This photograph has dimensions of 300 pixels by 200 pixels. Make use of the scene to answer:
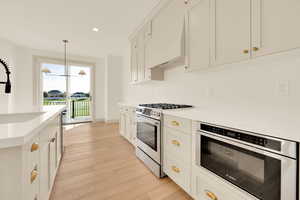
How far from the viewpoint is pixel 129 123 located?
2.91m

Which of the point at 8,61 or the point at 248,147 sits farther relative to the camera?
the point at 8,61

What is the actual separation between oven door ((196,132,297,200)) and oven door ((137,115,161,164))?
2.15ft

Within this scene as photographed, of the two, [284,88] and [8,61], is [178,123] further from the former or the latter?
[8,61]

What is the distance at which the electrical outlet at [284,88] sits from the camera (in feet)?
3.83

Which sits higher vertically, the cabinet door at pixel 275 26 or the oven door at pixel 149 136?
the cabinet door at pixel 275 26

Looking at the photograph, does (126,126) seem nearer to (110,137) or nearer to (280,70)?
(110,137)

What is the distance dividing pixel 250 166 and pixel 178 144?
696 millimetres

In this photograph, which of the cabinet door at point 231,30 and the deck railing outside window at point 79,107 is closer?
the cabinet door at point 231,30

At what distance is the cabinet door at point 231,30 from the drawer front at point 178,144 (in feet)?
2.93

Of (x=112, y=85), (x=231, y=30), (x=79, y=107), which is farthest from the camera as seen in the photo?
(x=79, y=107)

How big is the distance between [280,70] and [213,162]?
1.05m

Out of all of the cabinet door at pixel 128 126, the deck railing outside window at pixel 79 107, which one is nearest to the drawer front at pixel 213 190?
the cabinet door at pixel 128 126

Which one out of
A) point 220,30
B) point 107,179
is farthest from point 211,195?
point 220,30

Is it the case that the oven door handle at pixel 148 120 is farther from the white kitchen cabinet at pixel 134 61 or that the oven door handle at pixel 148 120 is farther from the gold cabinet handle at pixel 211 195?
the white kitchen cabinet at pixel 134 61
